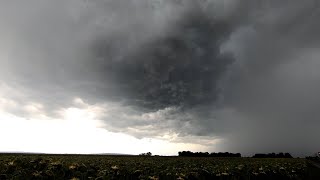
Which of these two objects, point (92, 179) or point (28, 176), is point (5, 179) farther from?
point (92, 179)

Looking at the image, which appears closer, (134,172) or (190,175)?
(134,172)

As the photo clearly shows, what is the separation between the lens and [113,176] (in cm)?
1451

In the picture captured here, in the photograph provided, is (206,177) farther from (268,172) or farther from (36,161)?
(36,161)

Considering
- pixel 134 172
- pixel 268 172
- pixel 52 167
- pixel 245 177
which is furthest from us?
pixel 268 172

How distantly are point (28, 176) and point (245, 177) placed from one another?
18.2 m

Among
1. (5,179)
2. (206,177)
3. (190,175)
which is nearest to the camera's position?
(5,179)

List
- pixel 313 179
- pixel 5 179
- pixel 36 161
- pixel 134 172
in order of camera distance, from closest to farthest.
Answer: pixel 5 179 < pixel 36 161 < pixel 134 172 < pixel 313 179

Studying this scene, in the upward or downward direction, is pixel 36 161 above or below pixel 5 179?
above

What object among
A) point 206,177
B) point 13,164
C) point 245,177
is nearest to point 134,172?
point 13,164

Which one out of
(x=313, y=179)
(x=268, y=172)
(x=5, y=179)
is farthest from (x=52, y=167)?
(x=313, y=179)

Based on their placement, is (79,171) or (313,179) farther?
(313,179)

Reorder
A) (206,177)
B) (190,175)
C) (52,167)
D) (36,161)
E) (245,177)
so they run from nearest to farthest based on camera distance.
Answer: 1. (52,167)
2. (36,161)
3. (190,175)
4. (206,177)
5. (245,177)

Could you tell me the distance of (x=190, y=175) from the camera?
762 inches

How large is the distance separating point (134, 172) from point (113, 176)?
2.97 meters
